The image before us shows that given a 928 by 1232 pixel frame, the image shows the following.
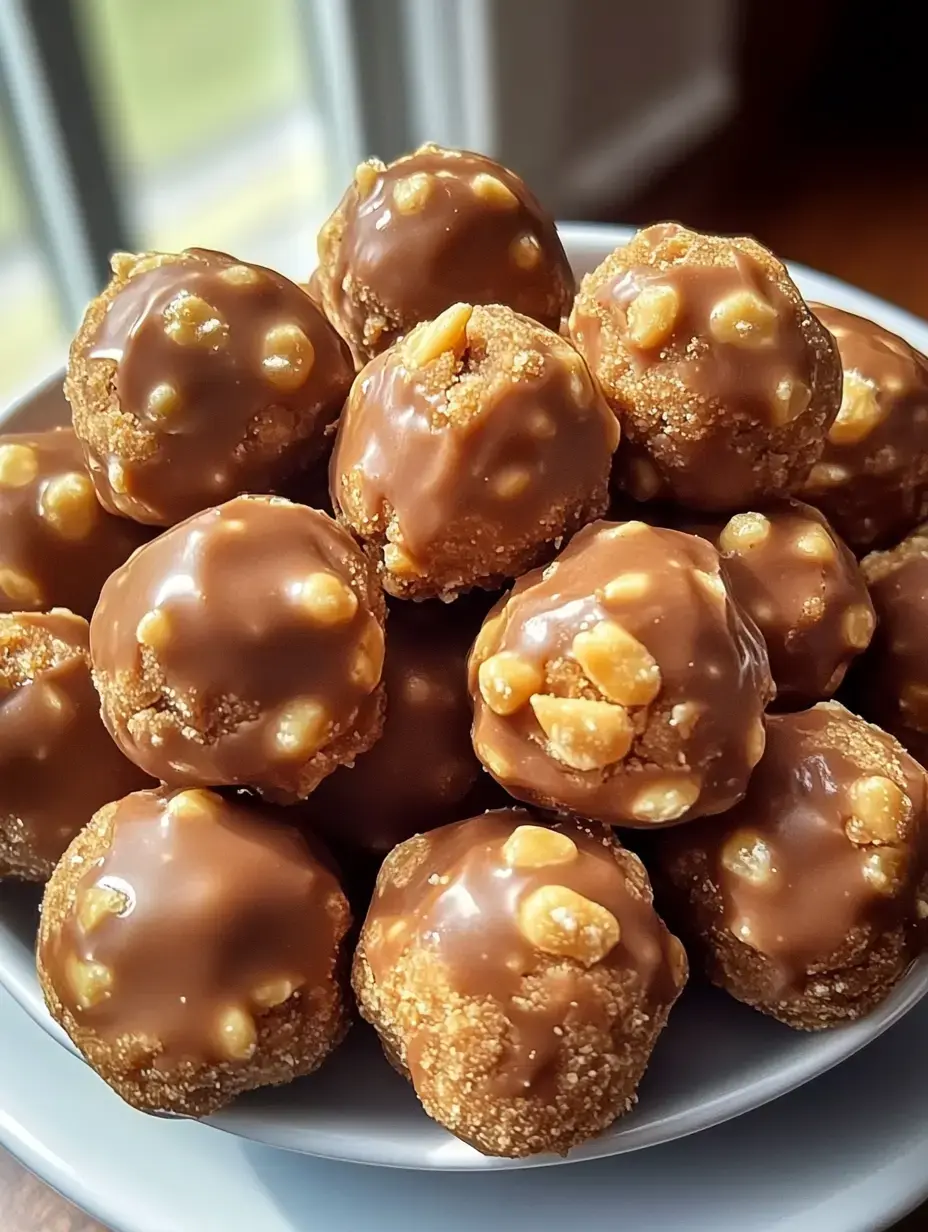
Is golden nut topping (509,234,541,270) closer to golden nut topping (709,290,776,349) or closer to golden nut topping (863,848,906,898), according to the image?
golden nut topping (709,290,776,349)

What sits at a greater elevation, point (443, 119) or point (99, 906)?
point (99, 906)

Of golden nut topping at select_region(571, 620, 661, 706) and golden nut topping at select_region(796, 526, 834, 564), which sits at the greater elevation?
golden nut topping at select_region(571, 620, 661, 706)

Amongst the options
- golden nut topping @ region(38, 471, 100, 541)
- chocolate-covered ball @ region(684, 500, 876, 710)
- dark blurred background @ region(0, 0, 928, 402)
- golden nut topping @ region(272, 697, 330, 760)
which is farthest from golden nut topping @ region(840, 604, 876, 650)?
dark blurred background @ region(0, 0, 928, 402)

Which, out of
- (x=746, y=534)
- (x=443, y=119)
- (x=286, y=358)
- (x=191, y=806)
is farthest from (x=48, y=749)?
(x=443, y=119)

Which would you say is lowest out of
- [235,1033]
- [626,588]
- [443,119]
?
[443,119]

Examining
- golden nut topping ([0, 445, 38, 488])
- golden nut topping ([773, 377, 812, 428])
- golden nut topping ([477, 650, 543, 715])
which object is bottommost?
golden nut topping ([477, 650, 543, 715])

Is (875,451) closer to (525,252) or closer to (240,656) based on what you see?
(525,252)

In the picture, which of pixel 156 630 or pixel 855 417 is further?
pixel 855 417

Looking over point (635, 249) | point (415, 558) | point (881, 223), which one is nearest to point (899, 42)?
point (881, 223)
